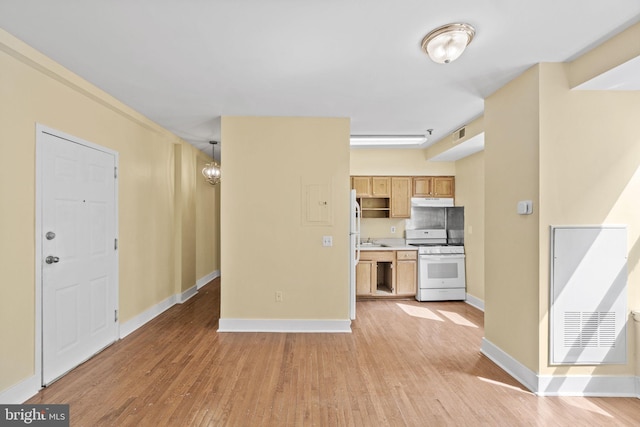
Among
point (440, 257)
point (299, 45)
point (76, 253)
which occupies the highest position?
point (299, 45)

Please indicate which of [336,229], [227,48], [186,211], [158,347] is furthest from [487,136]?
[186,211]

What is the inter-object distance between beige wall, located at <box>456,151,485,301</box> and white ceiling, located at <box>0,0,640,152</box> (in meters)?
1.81

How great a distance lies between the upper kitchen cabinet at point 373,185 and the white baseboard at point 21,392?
470cm

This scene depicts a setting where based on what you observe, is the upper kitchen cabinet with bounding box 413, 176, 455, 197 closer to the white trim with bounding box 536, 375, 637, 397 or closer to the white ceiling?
the white ceiling

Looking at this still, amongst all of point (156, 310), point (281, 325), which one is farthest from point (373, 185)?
point (156, 310)

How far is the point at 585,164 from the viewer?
250cm

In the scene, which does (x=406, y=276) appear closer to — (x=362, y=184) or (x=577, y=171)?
(x=362, y=184)

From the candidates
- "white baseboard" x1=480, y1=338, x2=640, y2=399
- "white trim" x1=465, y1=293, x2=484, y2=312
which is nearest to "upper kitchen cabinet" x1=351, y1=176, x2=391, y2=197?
"white trim" x1=465, y1=293, x2=484, y2=312

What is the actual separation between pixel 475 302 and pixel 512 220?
2.66 meters

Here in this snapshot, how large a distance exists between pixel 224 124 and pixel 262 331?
2.58m

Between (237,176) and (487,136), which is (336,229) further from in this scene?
(487,136)

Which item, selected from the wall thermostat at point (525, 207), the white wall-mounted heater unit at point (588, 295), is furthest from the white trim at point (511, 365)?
the wall thermostat at point (525, 207)

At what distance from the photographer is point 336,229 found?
12.7ft

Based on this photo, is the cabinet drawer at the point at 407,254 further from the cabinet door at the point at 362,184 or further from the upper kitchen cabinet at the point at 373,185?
the cabinet door at the point at 362,184
